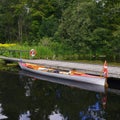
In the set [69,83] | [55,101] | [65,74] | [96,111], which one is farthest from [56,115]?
[65,74]

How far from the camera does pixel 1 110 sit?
12836 millimetres

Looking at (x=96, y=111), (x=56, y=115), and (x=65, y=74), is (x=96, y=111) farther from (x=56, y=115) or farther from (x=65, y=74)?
(x=65, y=74)

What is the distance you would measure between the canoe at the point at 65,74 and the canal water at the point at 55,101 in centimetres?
38

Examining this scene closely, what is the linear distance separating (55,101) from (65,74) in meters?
5.22

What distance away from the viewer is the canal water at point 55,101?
12344 mm

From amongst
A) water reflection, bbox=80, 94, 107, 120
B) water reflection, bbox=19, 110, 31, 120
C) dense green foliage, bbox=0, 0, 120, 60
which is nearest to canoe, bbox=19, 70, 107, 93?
water reflection, bbox=80, 94, 107, 120

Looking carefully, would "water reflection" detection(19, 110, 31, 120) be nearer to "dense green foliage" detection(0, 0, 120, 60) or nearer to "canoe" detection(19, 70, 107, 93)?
"canoe" detection(19, 70, 107, 93)

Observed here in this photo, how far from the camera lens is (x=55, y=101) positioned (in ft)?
48.3

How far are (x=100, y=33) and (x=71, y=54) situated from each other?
4274 millimetres

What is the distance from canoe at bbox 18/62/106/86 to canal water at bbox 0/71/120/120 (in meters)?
0.38

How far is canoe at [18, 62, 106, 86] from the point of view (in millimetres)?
17484

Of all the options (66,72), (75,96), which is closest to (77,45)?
(66,72)

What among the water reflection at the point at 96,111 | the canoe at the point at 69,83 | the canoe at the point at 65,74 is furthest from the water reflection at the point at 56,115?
the canoe at the point at 65,74

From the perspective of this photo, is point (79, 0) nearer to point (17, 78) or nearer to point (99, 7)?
point (99, 7)
